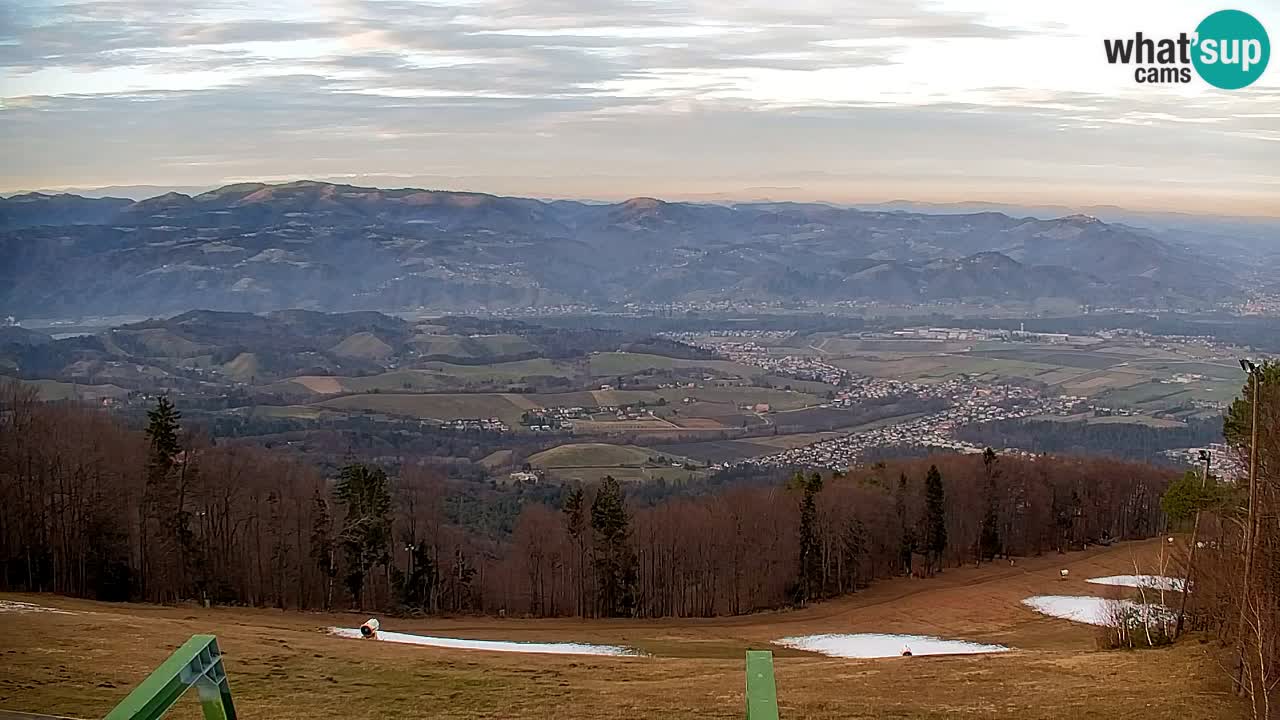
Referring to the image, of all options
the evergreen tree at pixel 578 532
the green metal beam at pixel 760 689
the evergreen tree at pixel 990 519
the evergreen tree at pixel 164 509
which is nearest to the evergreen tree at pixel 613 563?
the evergreen tree at pixel 578 532

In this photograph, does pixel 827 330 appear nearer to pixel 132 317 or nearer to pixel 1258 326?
pixel 1258 326

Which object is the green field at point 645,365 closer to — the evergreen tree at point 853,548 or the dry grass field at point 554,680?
the evergreen tree at point 853,548

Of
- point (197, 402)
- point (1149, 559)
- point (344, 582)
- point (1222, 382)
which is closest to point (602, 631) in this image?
point (344, 582)

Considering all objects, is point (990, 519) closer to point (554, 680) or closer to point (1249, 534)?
point (1249, 534)

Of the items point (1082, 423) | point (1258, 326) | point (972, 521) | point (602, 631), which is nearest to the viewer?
point (602, 631)

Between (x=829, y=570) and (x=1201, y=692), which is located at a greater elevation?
(x=1201, y=692)

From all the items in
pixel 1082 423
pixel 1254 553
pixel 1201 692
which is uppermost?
pixel 1254 553

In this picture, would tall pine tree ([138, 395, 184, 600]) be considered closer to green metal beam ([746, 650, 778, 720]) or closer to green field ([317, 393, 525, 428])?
green metal beam ([746, 650, 778, 720])
